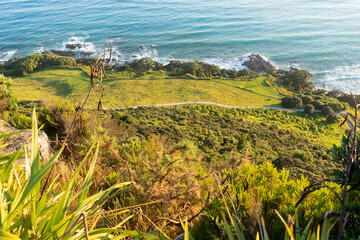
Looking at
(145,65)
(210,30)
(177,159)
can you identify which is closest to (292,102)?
(145,65)

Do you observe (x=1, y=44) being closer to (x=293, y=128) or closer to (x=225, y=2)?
(x=293, y=128)

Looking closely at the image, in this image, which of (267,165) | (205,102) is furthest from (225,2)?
(267,165)

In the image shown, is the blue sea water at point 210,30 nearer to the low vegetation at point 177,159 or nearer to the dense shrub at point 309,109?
the low vegetation at point 177,159

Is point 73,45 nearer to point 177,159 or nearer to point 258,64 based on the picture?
point 258,64

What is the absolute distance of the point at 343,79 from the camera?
35.2 meters

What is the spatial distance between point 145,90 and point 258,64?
21824mm

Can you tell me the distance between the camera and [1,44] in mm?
45031

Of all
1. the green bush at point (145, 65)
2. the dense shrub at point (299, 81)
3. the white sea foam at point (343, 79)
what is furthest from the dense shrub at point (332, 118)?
the green bush at point (145, 65)

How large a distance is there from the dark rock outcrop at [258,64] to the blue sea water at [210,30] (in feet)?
6.20

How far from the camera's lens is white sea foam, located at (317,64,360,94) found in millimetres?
33844

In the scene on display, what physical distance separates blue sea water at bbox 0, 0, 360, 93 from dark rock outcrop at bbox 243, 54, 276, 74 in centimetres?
189

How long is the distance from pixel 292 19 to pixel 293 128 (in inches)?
1879

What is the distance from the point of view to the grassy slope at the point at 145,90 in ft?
87.7

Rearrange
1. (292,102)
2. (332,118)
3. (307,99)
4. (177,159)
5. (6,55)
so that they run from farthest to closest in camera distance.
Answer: (6,55)
(307,99)
(292,102)
(332,118)
(177,159)
